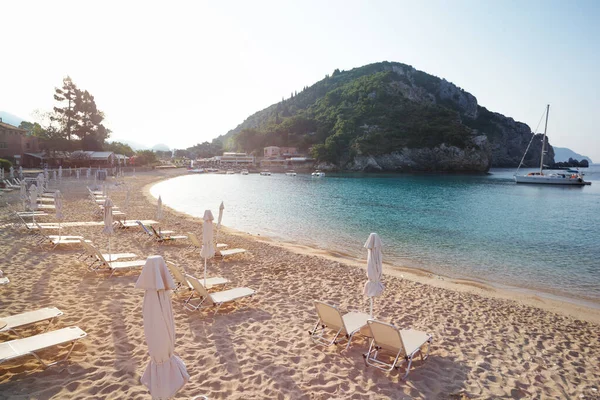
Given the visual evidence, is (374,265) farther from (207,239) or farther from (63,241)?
(63,241)

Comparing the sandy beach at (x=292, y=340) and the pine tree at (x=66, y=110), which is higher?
the pine tree at (x=66, y=110)

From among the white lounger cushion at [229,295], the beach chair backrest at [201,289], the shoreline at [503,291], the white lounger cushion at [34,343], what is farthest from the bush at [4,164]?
the white lounger cushion at [34,343]

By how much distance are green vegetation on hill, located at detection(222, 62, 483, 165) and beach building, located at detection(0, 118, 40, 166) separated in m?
65.9

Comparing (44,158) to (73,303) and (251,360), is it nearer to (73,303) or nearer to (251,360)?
(73,303)

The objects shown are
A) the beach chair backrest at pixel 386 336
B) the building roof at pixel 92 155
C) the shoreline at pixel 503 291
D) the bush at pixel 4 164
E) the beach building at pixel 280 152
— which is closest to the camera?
the beach chair backrest at pixel 386 336

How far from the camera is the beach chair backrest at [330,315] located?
197 inches

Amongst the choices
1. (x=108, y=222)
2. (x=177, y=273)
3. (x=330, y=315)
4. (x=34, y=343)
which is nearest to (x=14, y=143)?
(x=108, y=222)

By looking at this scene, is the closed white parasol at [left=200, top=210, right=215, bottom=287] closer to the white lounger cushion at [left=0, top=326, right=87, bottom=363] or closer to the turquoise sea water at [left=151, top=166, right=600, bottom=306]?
the white lounger cushion at [left=0, top=326, right=87, bottom=363]

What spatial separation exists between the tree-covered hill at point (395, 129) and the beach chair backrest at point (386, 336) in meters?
89.1

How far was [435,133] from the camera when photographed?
93.0m

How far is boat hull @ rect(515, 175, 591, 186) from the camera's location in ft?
205

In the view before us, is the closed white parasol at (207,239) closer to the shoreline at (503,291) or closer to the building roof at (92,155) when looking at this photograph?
the shoreline at (503,291)

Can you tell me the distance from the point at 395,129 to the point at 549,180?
42.6 meters

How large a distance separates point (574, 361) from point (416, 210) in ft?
75.5
